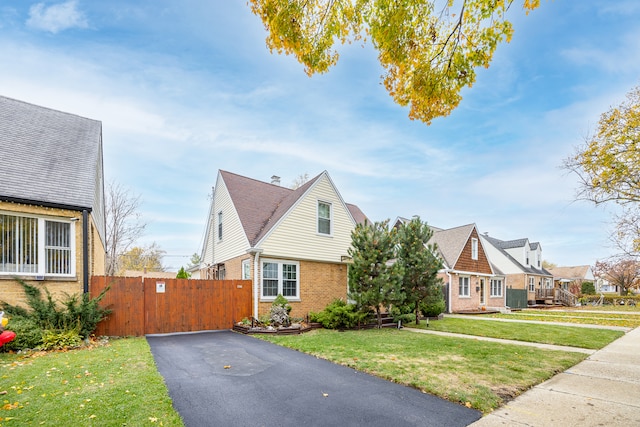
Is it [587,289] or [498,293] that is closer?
[498,293]

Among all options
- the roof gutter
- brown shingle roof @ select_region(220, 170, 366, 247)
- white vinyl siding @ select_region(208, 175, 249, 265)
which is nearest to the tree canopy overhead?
the roof gutter

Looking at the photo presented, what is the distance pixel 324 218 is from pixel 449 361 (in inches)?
371

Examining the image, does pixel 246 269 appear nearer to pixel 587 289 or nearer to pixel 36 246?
pixel 36 246

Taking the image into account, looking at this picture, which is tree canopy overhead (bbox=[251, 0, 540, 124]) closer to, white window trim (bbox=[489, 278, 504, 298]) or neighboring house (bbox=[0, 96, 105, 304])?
neighboring house (bbox=[0, 96, 105, 304])

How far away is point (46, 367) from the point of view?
6.49m

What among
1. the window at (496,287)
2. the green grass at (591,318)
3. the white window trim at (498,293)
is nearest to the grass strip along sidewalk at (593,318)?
the green grass at (591,318)

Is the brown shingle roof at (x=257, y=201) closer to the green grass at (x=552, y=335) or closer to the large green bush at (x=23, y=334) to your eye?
the large green bush at (x=23, y=334)

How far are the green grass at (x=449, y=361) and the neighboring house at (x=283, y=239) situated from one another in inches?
136

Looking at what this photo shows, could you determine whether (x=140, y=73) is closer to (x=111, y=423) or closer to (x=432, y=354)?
(x=111, y=423)

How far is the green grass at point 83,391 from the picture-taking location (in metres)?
4.05

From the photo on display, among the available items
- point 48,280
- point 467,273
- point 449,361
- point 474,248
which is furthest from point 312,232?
point 474,248

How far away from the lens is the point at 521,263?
34000 millimetres

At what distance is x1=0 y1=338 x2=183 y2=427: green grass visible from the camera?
4.05m

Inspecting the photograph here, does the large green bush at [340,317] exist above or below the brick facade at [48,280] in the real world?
below
